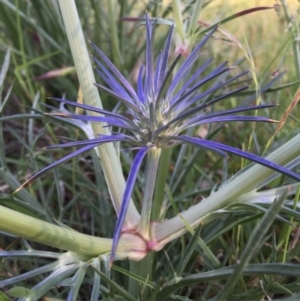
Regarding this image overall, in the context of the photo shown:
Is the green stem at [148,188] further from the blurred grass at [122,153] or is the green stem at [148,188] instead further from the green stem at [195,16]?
the green stem at [195,16]

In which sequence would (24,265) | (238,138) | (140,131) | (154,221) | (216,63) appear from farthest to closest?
(216,63), (238,138), (24,265), (154,221), (140,131)

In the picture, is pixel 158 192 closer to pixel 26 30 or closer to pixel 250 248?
pixel 250 248

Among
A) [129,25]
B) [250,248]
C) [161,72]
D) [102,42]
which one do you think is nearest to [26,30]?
[102,42]

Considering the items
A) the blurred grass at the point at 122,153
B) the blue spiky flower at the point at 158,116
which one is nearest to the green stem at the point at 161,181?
the blurred grass at the point at 122,153

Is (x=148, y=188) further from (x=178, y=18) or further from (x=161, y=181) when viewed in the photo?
(x=178, y=18)

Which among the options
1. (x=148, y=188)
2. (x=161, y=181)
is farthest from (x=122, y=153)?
(x=148, y=188)

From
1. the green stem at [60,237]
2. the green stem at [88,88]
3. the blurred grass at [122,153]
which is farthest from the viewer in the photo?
the blurred grass at [122,153]
